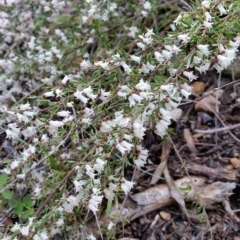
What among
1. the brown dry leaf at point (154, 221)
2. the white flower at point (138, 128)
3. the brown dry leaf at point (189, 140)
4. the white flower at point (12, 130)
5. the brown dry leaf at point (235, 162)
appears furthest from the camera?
the brown dry leaf at point (189, 140)

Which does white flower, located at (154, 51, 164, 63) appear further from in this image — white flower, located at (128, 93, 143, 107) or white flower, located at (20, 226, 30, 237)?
white flower, located at (20, 226, 30, 237)

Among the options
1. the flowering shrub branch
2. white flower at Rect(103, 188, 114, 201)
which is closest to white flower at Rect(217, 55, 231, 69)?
the flowering shrub branch

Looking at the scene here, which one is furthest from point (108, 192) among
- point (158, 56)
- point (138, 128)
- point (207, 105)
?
point (207, 105)

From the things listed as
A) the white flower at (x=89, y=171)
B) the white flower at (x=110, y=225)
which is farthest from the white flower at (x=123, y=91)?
the white flower at (x=110, y=225)

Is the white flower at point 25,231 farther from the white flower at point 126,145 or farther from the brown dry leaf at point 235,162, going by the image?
the brown dry leaf at point 235,162

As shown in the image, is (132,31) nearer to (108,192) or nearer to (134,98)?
(134,98)

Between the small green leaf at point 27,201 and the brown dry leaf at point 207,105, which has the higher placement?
the small green leaf at point 27,201
